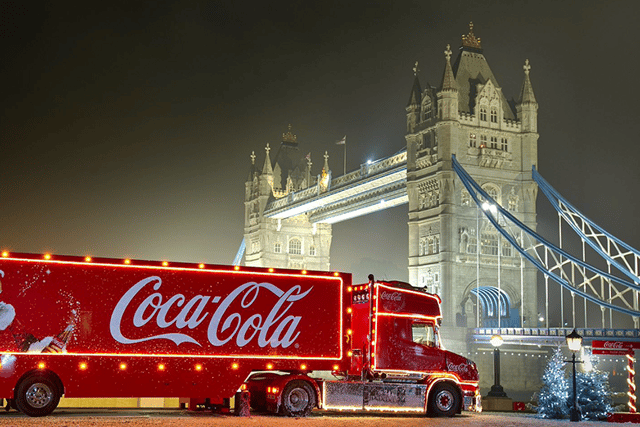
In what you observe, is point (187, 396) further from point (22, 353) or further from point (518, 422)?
point (518, 422)

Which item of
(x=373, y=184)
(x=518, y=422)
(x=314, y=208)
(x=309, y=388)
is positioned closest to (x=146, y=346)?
(x=309, y=388)

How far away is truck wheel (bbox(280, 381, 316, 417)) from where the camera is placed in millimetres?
20562

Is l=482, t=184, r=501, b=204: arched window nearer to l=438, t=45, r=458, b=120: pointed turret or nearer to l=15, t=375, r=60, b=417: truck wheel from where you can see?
l=438, t=45, r=458, b=120: pointed turret

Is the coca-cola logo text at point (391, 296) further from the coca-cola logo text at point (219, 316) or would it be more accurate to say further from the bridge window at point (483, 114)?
the bridge window at point (483, 114)

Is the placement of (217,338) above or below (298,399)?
above

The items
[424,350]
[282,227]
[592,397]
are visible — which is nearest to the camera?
[424,350]

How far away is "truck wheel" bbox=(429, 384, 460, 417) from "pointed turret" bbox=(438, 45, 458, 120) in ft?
142

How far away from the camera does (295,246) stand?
104688 mm

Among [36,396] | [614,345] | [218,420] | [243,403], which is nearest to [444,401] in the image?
[243,403]

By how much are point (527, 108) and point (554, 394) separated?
45.1 meters

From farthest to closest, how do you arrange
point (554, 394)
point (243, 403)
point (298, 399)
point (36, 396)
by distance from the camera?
1. point (554, 394)
2. point (298, 399)
3. point (243, 403)
4. point (36, 396)

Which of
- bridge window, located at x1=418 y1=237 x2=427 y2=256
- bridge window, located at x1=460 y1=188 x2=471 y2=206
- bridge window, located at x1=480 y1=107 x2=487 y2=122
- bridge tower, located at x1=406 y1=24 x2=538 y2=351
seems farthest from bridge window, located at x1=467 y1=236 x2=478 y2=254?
bridge window, located at x1=480 y1=107 x2=487 y2=122

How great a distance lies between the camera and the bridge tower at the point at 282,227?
10331 cm

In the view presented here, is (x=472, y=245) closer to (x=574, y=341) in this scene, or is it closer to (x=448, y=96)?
(x=448, y=96)
